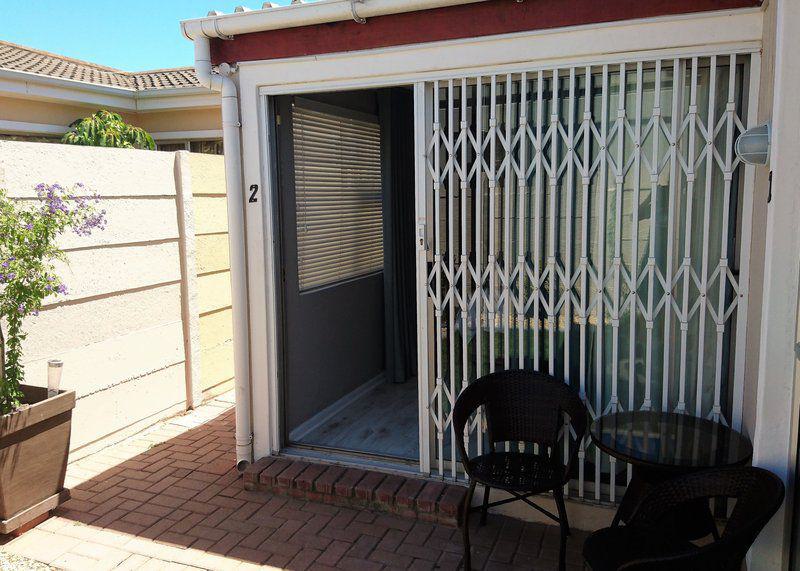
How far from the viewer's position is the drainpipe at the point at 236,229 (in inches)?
144

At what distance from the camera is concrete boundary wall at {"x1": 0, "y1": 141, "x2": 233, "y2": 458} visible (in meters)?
4.00

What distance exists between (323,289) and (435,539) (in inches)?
78.1

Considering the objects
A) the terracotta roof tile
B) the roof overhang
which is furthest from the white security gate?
the terracotta roof tile

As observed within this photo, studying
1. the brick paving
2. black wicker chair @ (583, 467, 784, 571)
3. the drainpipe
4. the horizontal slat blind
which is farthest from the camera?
the horizontal slat blind

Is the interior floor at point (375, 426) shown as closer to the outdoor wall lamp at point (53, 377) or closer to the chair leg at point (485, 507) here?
the chair leg at point (485, 507)

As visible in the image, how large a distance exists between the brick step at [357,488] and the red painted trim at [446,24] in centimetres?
228

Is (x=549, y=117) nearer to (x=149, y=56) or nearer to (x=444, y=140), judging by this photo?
(x=444, y=140)

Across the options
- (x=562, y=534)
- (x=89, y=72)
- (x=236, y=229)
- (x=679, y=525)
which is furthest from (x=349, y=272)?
(x=89, y=72)

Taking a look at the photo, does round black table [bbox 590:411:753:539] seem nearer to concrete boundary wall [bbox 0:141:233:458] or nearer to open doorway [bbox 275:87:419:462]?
open doorway [bbox 275:87:419:462]

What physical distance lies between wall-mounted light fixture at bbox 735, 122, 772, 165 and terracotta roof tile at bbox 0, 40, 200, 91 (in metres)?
8.28

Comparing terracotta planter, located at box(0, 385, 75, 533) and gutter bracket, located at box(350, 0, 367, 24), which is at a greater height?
gutter bracket, located at box(350, 0, 367, 24)

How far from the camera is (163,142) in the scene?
9.98 meters

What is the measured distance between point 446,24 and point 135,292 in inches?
112

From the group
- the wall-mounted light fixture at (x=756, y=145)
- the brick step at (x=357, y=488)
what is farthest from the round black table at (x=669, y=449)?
the wall-mounted light fixture at (x=756, y=145)
